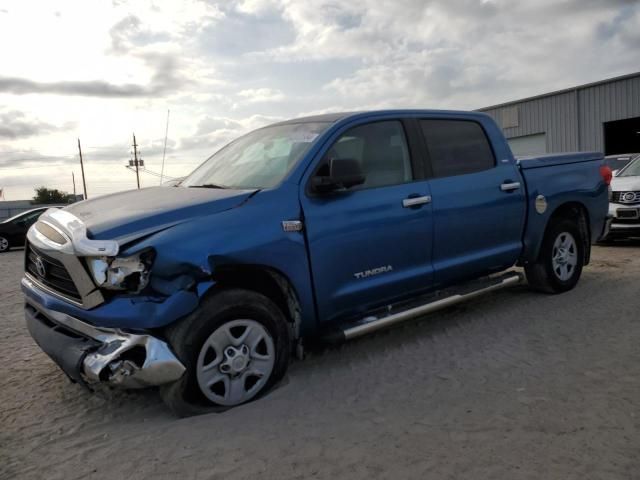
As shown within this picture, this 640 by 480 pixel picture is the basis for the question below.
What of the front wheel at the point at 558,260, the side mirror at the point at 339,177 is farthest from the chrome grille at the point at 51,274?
the front wheel at the point at 558,260

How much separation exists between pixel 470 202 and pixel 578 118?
21.2m

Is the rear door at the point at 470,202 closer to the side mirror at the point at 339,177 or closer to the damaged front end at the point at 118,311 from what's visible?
the side mirror at the point at 339,177

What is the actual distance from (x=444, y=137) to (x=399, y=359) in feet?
6.35

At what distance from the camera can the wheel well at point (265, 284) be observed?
3.36 m

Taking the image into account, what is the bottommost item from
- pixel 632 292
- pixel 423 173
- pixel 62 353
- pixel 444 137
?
pixel 632 292

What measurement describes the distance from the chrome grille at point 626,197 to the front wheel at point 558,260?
3705mm

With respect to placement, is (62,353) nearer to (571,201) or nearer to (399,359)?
(399,359)

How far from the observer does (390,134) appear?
14.3 feet

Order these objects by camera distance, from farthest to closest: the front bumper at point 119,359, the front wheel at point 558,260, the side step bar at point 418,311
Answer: the front wheel at point 558,260
the side step bar at point 418,311
the front bumper at point 119,359

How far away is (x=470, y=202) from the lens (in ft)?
15.2

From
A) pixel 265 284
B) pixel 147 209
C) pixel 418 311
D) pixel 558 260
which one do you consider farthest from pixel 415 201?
pixel 558 260

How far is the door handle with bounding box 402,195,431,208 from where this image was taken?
4168 millimetres

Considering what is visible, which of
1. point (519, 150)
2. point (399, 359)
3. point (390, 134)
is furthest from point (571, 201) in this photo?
point (519, 150)

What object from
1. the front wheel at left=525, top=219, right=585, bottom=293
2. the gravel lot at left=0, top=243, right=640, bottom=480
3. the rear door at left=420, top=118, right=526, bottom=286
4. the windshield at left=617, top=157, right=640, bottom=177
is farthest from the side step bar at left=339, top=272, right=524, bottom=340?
the windshield at left=617, top=157, right=640, bottom=177
